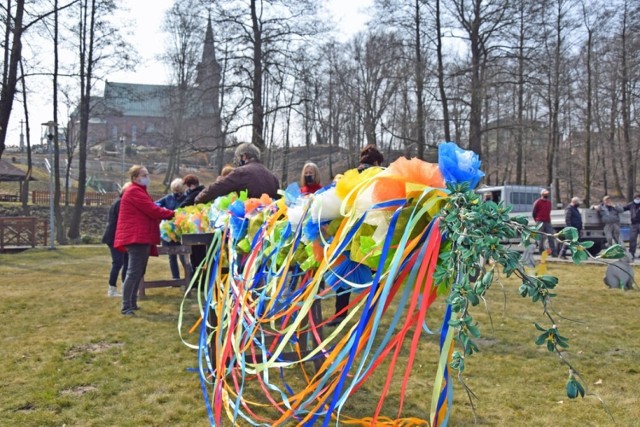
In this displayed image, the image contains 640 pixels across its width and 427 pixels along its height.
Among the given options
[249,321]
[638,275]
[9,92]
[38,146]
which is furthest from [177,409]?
[38,146]

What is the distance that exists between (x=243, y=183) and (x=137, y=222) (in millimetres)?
1776

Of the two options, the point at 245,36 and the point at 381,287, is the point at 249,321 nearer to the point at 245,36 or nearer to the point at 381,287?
the point at 381,287

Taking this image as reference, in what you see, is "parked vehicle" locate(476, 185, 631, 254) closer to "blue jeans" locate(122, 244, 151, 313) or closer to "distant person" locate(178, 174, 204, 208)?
"distant person" locate(178, 174, 204, 208)

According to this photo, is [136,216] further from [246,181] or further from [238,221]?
[238,221]

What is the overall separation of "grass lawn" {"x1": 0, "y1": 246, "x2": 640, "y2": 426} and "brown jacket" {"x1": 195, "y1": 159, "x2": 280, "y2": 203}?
1347 millimetres

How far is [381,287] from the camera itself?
2.19m

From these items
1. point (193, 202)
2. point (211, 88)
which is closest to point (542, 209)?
A: point (193, 202)

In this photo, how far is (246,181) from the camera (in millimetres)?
4941

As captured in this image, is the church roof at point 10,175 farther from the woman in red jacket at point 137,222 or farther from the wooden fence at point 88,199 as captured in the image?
the woman in red jacket at point 137,222

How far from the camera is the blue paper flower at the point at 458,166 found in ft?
6.81

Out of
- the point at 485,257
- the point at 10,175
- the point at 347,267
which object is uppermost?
the point at 10,175

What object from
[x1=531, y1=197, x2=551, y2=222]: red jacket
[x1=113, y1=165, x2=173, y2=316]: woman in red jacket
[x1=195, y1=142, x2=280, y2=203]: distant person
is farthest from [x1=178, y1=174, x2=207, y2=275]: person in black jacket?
[x1=531, y1=197, x2=551, y2=222]: red jacket

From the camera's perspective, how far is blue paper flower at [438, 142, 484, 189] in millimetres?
2074

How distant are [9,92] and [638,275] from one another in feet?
48.1
